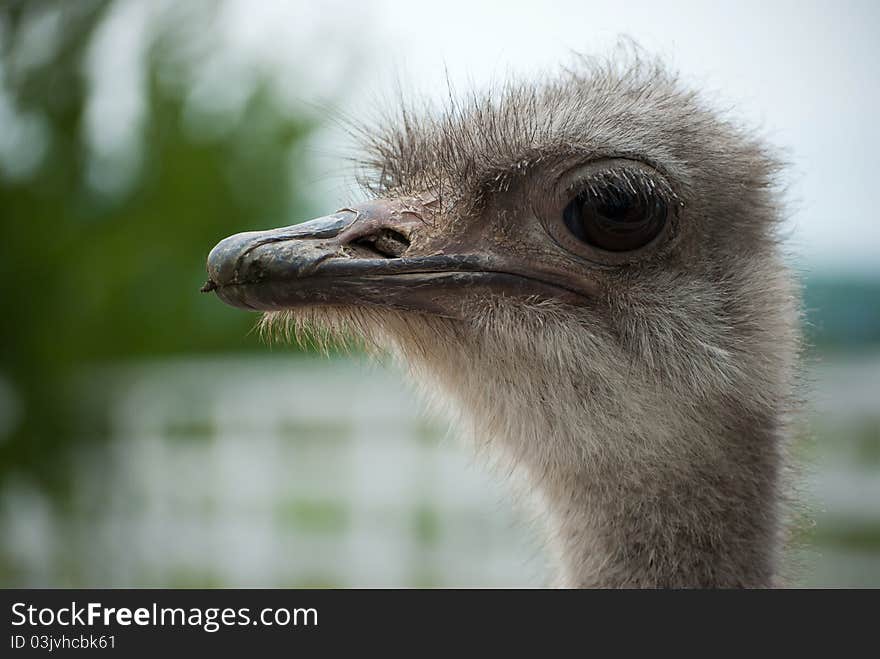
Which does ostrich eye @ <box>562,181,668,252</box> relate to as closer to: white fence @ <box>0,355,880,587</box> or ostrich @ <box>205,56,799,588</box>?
ostrich @ <box>205,56,799,588</box>

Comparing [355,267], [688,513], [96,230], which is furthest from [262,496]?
[355,267]

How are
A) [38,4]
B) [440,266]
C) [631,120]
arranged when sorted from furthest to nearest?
[38,4], [631,120], [440,266]

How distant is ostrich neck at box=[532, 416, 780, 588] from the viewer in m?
1.57

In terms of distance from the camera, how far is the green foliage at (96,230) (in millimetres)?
5570

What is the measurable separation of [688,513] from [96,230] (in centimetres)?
476

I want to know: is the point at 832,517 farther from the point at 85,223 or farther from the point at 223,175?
the point at 85,223

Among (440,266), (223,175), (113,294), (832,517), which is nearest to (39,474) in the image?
(113,294)

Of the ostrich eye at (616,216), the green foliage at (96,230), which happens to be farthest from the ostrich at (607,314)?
the green foliage at (96,230)

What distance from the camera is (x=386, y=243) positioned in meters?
1.51

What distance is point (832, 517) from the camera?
5.73 m

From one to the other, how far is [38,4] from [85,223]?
1182 mm

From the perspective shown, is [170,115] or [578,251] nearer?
[578,251]

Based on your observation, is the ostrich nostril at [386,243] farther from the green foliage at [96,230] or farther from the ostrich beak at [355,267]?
the green foliage at [96,230]

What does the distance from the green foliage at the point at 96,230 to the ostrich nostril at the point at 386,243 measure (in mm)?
4255
